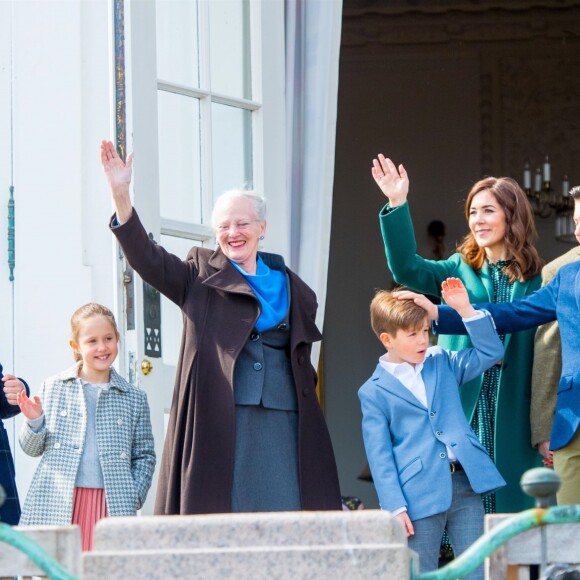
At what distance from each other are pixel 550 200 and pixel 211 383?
5.57m

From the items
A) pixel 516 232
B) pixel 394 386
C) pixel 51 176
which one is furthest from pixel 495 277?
pixel 51 176

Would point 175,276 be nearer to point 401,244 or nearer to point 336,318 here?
point 401,244

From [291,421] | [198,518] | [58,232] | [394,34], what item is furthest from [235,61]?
[394,34]

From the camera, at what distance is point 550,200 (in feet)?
29.5

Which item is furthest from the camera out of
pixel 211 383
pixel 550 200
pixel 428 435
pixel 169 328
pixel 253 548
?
pixel 550 200

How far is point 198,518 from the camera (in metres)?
2.62

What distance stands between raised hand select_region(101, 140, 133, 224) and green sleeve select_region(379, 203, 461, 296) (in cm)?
81

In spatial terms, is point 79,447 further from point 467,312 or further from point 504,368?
point 504,368

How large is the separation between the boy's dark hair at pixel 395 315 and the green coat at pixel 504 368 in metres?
0.29

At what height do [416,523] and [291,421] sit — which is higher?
[291,421]

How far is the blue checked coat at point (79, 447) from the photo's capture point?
3.97 meters

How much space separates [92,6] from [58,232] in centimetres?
82

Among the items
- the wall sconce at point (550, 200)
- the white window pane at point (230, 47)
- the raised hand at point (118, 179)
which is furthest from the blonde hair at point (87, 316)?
the wall sconce at point (550, 200)

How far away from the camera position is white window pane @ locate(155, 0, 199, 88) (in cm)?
483
